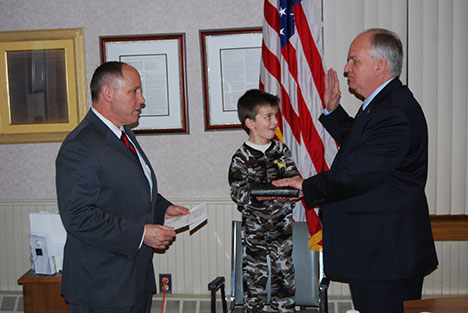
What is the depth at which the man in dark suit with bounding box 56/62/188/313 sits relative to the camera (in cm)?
219

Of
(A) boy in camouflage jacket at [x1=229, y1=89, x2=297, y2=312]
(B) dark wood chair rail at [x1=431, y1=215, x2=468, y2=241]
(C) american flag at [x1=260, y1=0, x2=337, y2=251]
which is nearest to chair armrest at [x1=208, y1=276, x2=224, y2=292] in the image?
(A) boy in camouflage jacket at [x1=229, y1=89, x2=297, y2=312]

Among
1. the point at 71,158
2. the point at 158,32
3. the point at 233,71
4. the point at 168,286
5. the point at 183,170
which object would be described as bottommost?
the point at 168,286

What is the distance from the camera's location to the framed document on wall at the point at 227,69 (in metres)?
3.84

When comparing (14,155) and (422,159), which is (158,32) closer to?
(14,155)

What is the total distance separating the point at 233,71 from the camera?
3.88m

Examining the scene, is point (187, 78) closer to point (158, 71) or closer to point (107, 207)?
point (158, 71)

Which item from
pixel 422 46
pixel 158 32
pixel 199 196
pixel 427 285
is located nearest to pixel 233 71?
pixel 158 32

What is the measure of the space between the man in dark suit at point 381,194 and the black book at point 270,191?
0.27 metres

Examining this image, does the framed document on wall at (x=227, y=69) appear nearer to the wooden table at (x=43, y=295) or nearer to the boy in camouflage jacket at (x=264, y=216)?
the boy in camouflage jacket at (x=264, y=216)

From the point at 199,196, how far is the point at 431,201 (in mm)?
1928

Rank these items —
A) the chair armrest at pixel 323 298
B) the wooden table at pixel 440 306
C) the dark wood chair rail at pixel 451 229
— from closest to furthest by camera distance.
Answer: the wooden table at pixel 440 306
the chair armrest at pixel 323 298
the dark wood chair rail at pixel 451 229

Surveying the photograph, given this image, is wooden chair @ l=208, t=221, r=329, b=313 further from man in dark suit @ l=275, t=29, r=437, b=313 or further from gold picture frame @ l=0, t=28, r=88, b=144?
gold picture frame @ l=0, t=28, r=88, b=144

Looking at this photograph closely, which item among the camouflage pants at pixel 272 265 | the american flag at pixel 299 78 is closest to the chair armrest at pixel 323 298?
the camouflage pants at pixel 272 265

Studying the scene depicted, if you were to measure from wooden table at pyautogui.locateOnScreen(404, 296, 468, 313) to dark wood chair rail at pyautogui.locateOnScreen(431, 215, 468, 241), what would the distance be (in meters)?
2.07
